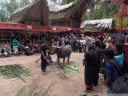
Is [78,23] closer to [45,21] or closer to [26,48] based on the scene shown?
[45,21]

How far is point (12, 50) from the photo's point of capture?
1870 cm

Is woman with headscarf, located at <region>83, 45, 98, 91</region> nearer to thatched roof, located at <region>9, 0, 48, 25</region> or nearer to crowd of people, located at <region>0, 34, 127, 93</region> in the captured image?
crowd of people, located at <region>0, 34, 127, 93</region>

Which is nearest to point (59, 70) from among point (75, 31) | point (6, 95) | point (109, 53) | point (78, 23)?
point (6, 95)

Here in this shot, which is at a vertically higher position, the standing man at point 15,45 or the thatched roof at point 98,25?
the thatched roof at point 98,25

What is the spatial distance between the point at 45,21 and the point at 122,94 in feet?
62.6

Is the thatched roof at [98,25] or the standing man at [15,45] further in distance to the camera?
the thatched roof at [98,25]

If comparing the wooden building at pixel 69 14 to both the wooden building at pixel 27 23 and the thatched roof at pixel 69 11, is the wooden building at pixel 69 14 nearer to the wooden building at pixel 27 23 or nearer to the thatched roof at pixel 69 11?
the thatched roof at pixel 69 11

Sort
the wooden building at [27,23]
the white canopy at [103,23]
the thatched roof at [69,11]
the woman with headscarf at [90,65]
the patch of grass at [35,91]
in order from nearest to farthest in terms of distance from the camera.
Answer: the patch of grass at [35,91] → the woman with headscarf at [90,65] → the wooden building at [27,23] → the white canopy at [103,23] → the thatched roof at [69,11]

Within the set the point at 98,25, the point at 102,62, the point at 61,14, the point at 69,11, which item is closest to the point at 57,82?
the point at 102,62

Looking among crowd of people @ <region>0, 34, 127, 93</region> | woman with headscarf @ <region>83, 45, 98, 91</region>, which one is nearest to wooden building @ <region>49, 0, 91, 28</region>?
crowd of people @ <region>0, 34, 127, 93</region>

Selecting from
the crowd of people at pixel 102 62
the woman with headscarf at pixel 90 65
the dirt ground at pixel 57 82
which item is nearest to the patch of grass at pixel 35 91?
the dirt ground at pixel 57 82

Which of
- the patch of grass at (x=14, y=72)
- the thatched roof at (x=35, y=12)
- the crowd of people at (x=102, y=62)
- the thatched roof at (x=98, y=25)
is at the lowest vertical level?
the patch of grass at (x=14, y=72)

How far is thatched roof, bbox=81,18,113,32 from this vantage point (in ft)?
81.2

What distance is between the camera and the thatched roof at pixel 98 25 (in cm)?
2475
